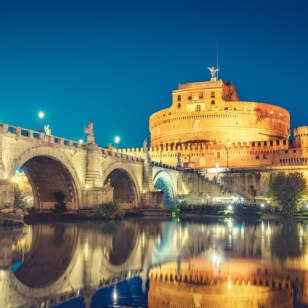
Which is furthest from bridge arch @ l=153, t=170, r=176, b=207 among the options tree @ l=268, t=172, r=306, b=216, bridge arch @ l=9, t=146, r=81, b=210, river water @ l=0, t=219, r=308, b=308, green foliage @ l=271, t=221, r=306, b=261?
river water @ l=0, t=219, r=308, b=308

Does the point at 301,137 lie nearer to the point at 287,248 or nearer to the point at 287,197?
the point at 287,197

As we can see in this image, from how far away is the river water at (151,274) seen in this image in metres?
8.73

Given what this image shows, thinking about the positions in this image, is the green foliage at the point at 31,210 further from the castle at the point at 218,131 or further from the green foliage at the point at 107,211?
the castle at the point at 218,131

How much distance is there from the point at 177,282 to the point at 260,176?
63.2 metres

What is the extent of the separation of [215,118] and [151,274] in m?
80.6

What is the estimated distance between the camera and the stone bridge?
88.3 ft

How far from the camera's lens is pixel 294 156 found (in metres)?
74.1

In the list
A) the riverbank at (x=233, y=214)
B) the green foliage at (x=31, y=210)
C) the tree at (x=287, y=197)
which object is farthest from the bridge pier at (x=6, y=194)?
the tree at (x=287, y=197)

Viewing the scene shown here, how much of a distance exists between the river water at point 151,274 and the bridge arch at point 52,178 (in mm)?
15147

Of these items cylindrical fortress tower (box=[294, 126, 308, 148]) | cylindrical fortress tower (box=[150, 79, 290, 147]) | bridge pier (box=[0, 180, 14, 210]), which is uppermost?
cylindrical fortress tower (box=[150, 79, 290, 147])

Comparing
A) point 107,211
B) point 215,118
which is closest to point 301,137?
point 215,118

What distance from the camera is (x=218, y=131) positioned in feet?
294

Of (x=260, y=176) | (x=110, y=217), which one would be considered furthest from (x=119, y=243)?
(x=260, y=176)

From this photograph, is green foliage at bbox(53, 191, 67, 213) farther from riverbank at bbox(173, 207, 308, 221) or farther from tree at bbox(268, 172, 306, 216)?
tree at bbox(268, 172, 306, 216)
